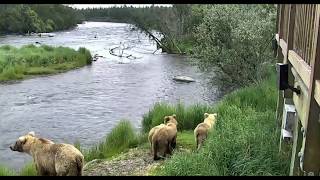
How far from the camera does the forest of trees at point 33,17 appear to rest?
3844cm

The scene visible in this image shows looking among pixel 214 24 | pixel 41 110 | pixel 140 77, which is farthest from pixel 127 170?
pixel 140 77

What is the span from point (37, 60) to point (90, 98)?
377 inches

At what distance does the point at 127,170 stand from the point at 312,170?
4.95 metres

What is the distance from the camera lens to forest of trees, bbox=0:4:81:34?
38.4 metres

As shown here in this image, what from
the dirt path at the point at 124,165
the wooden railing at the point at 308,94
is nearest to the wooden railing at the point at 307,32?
the wooden railing at the point at 308,94

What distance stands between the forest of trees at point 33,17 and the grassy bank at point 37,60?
323 inches

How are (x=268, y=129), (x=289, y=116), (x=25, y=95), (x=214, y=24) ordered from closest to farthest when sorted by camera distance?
(x=289, y=116)
(x=268, y=129)
(x=214, y=24)
(x=25, y=95)

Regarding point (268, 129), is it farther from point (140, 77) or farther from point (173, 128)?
point (140, 77)

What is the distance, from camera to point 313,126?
3363 millimetres

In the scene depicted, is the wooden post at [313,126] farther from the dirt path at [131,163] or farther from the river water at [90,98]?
the river water at [90,98]

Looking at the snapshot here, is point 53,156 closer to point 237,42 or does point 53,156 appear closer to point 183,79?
point 237,42

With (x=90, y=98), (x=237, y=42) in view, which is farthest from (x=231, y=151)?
(x=90, y=98)
